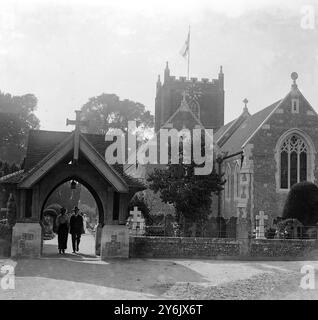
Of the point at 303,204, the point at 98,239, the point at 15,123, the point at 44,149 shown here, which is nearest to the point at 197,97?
the point at 15,123

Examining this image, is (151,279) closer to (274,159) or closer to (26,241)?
(26,241)

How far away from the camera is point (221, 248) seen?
58.4 ft

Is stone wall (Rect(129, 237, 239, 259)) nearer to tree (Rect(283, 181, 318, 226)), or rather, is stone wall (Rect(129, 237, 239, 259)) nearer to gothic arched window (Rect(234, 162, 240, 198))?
tree (Rect(283, 181, 318, 226))

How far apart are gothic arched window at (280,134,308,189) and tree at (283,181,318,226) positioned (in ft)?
11.9

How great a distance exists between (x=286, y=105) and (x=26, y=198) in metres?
18.3

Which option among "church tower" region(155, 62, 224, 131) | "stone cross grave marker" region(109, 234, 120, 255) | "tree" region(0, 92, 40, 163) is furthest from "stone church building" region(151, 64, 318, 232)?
"tree" region(0, 92, 40, 163)

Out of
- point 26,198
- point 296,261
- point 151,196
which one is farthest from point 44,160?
point 151,196

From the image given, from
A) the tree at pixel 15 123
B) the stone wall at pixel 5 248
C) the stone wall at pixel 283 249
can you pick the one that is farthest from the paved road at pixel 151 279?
the tree at pixel 15 123

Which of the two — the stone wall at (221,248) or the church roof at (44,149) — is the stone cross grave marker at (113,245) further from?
the church roof at (44,149)

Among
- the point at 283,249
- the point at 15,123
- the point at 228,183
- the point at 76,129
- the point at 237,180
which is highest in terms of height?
the point at 15,123

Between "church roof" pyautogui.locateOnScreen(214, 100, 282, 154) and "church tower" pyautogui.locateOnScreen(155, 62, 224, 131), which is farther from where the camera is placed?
"church tower" pyautogui.locateOnScreen(155, 62, 224, 131)

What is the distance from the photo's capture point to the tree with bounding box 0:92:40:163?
2293 inches

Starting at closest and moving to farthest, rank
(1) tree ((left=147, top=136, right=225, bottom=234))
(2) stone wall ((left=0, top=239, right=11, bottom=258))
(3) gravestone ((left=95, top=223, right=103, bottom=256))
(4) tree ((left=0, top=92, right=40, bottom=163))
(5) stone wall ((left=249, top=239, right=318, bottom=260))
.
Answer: (2) stone wall ((left=0, top=239, right=11, bottom=258)) → (3) gravestone ((left=95, top=223, right=103, bottom=256)) → (5) stone wall ((left=249, top=239, right=318, bottom=260)) → (1) tree ((left=147, top=136, right=225, bottom=234)) → (4) tree ((left=0, top=92, right=40, bottom=163))

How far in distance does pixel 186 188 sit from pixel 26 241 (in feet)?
27.8
